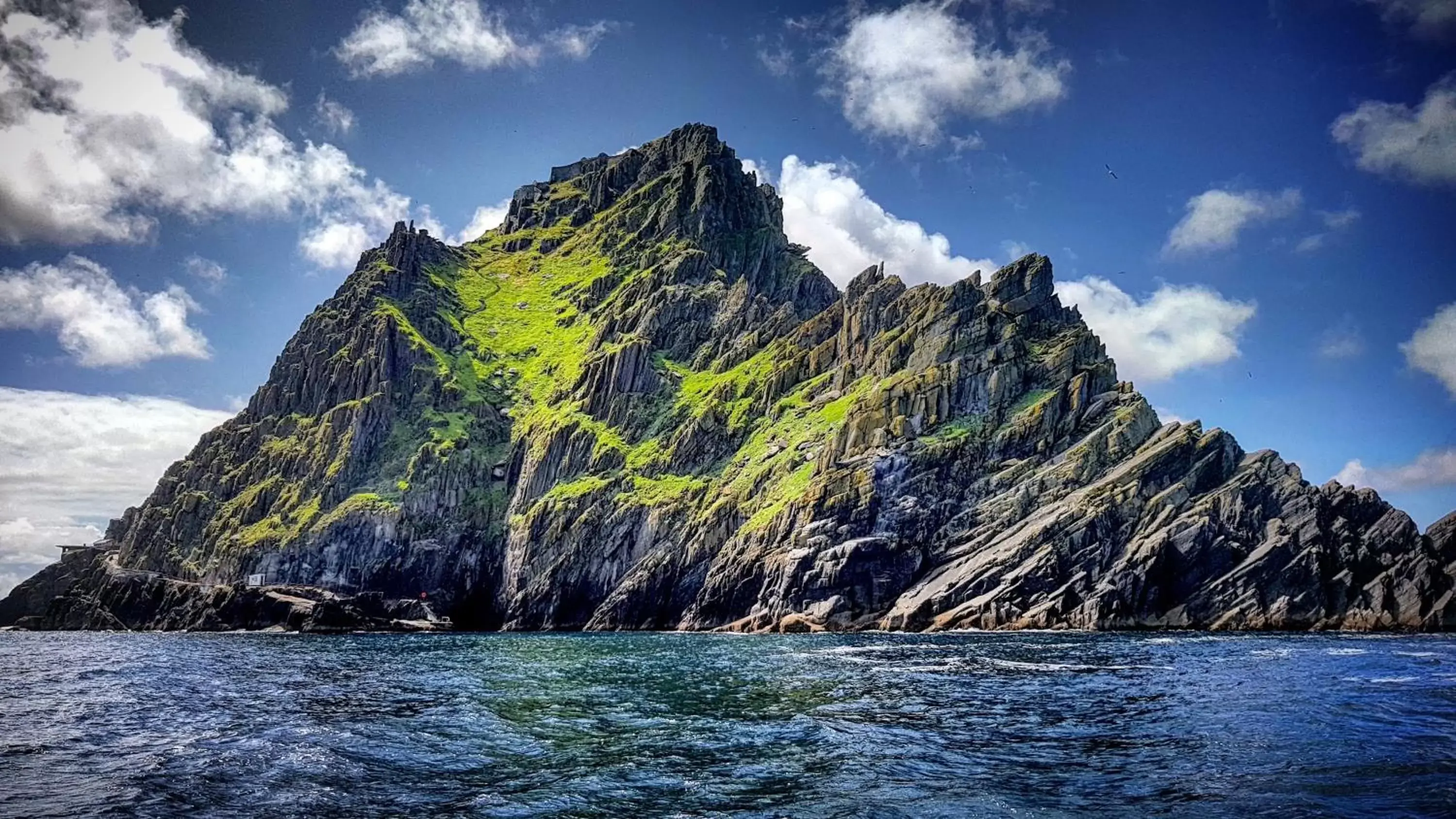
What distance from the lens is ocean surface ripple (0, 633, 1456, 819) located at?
21734 mm

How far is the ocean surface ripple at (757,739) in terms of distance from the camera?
2173cm

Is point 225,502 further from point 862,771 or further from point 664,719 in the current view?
point 862,771

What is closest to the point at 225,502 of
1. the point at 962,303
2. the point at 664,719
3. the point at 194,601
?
the point at 194,601

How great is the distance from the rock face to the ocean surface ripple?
46.1m

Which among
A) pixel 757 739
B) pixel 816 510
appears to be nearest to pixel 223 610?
pixel 816 510

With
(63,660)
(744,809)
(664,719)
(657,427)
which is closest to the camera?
(744,809)

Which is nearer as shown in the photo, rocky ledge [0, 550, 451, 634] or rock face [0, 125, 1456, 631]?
rock face [0, 125, 1456, 631]

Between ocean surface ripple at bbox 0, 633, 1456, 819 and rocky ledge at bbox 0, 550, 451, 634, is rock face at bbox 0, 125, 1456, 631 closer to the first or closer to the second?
rocky ledge at bbox 0, 550, 451, 634

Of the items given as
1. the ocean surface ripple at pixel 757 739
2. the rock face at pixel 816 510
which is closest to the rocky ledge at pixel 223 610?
the rock face at pixel 816 510

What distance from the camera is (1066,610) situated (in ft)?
337

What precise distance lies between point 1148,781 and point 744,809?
11.4 meters

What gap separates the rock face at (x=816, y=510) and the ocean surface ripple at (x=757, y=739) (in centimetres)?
4611

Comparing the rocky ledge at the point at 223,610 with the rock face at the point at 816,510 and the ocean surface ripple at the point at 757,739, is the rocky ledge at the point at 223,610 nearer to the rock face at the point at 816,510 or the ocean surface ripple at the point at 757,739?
the rock face at the point at 816,510

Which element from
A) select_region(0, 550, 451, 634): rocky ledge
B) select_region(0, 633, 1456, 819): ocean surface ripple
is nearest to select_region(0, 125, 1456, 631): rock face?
select_region(0, 550, 451, 634): rocky ledge
